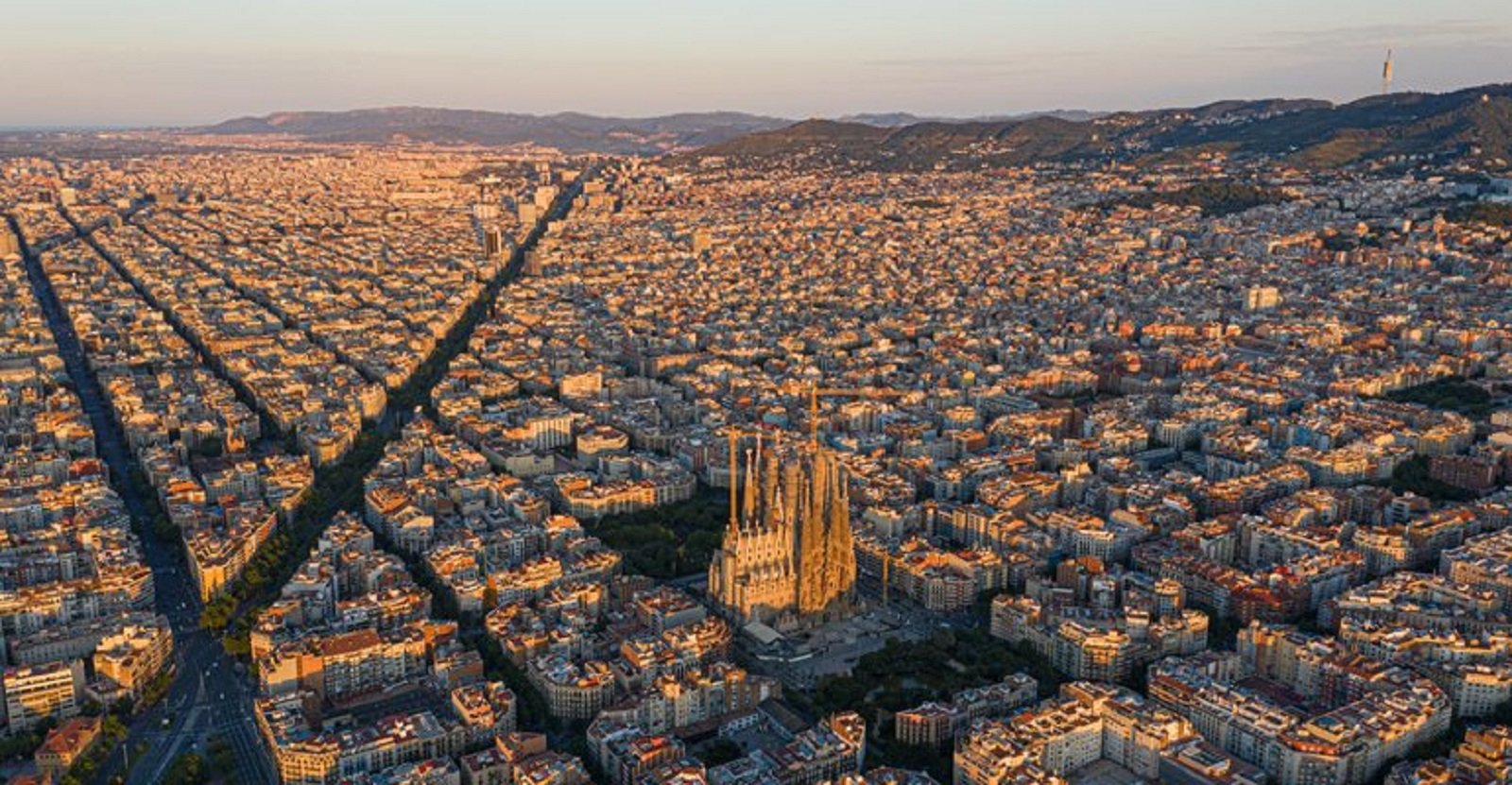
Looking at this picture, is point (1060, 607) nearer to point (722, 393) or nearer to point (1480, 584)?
point (1480, 584)

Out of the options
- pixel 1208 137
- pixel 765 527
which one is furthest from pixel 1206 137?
pixel 765 527

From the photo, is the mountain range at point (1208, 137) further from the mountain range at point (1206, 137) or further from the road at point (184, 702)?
the road at point (184, 702)

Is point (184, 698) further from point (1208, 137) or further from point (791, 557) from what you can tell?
point (1208, 137)

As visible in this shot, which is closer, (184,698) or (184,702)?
(184,702)

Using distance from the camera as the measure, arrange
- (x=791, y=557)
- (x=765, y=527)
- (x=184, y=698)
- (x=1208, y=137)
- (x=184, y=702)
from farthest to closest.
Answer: (x=1208, y=137) < (x=765, y=527) < (x=791, y=557) < (x=184, y=698) < (x=184, y=702)

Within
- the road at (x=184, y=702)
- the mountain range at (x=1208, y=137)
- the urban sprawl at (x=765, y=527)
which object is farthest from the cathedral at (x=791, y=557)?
the mountain range at (x=1208, y=137)

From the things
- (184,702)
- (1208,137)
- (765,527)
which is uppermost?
(1208,137)

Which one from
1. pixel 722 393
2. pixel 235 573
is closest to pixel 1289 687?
pixel 235 573

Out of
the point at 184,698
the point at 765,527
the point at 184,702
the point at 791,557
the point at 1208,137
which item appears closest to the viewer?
the point at 184,702

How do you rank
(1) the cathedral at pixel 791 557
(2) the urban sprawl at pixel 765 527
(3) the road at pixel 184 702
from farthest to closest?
1. (1) the cathedral at pixel 791 557
2. (2) the urban sprawl at pixel 765 527
3. (3) the road at pixel 184 702
